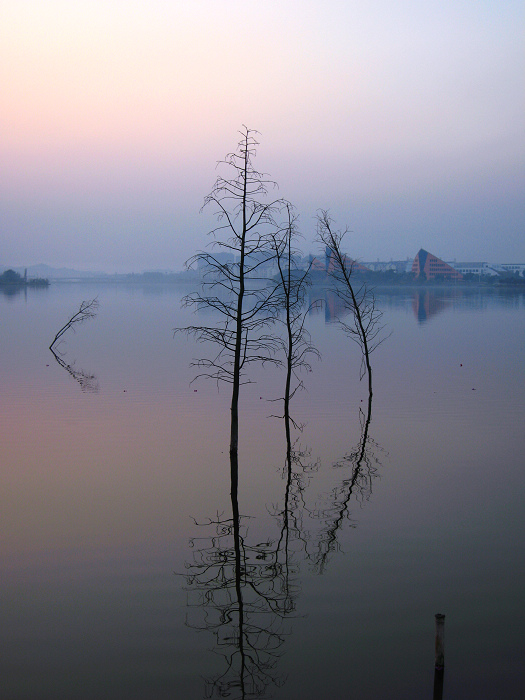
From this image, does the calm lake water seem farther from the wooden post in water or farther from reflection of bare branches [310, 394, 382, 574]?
the wooden post in water

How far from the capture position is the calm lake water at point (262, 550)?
10.5 meters

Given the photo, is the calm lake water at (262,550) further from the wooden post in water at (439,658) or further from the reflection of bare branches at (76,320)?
the reflection of bare branches at (76,320)

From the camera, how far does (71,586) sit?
13.1 m

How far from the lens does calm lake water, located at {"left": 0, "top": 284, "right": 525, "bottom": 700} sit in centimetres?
1052

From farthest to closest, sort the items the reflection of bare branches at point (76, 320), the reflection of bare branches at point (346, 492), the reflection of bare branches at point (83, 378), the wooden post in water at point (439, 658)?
the reflection of bare branches at point (76, 320), the reflection of bare branches at point (83, 378), the reflection of bare branches at point (346, 492), the wooden post in water at point (439, 658)

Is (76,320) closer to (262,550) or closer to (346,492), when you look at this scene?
(346,492)

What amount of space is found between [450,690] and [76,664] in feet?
18.0

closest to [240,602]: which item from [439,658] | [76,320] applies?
[439,658]

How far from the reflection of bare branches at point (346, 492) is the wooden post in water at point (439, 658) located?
406 cm

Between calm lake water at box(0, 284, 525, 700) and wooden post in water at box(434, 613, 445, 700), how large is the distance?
10.2 inches

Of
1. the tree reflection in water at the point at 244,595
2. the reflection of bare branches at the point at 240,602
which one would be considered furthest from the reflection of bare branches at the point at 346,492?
the reflection of bare branches at the point at 240,602

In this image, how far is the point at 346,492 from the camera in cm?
1858

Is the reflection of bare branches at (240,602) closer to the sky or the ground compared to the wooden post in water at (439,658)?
closer to the ground

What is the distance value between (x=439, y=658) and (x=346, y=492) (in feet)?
30.3
